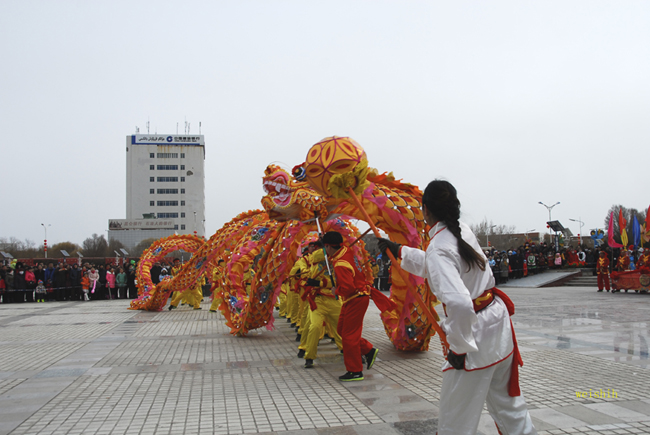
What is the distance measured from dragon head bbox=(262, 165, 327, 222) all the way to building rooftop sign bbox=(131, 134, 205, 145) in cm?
7279

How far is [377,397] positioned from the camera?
14.6ft

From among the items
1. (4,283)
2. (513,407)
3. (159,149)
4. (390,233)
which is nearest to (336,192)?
(390,233)

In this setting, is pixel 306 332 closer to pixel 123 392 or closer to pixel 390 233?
pixel 390 233

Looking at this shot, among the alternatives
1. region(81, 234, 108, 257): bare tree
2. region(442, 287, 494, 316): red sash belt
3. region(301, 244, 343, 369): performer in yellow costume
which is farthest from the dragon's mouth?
region(81, 234, 108, 257): bare tree

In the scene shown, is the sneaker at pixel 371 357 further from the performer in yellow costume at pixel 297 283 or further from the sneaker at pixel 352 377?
the performer in yellow costume at pixel 297 283

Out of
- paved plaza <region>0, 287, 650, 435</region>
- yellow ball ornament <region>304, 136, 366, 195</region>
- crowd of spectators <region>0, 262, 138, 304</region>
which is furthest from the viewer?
crowd of spectators <region>0, 262, 138, 304</region>

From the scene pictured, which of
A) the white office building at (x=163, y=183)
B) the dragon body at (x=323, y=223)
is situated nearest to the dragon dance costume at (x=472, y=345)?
the dragon body at (x=323, y=223)

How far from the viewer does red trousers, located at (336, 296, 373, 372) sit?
5105 millimetres

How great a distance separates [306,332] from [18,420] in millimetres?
3177

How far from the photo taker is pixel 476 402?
2480 millimetres

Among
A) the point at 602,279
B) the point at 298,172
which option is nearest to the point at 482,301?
the point at 298,172

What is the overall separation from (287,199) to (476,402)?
4.68 m

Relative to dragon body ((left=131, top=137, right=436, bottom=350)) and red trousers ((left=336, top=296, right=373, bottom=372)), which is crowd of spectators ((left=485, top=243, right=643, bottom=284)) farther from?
red trousers ((left=336, top=296, right=373, bottom=372))

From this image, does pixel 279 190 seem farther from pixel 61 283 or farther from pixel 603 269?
pixel 61 283
